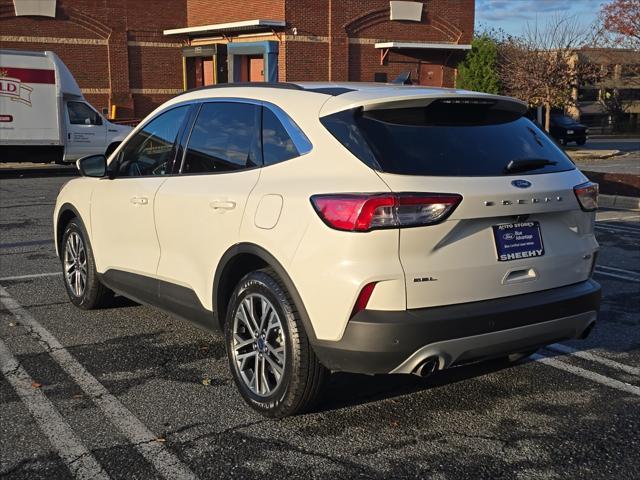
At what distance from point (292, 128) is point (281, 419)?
156 centimetres

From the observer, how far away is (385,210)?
3355 millimetres

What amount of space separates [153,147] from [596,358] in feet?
11.1

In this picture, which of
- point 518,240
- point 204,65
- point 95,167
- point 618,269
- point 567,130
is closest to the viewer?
point 518,240

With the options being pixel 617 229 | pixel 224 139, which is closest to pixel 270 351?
pixel 224 139

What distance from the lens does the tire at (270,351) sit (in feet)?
12.1

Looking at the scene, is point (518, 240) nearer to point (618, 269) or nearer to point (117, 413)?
point (117, 413)

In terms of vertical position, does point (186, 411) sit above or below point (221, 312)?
below

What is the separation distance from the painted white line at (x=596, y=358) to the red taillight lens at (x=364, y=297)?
7.37 feet

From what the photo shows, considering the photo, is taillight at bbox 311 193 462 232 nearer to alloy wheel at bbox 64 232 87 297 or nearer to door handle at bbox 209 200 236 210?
door handle at bbox 209 200 236 210

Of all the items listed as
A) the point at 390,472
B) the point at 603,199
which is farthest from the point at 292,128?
the point at 603,199

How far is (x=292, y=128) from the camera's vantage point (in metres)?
3.94

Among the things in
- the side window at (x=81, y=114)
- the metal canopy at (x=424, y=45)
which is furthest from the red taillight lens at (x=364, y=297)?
the metal canopy at (x=424, y=45)

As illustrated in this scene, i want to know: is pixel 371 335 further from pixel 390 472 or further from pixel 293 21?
pixel 293 21

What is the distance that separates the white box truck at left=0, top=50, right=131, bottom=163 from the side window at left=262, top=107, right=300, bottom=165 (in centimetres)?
1598
